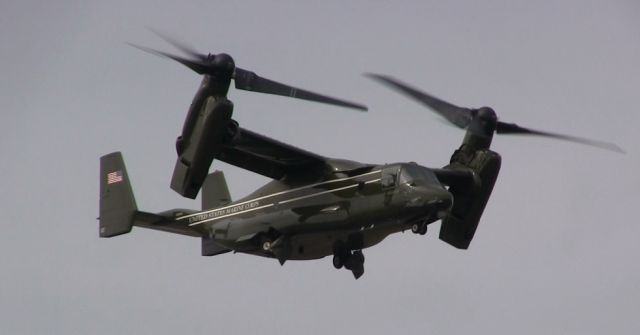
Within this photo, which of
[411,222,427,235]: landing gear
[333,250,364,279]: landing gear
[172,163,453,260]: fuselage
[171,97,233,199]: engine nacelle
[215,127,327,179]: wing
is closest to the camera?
[171,97,233,199]: engine nacelle

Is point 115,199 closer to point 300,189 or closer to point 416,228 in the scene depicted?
point 300,189

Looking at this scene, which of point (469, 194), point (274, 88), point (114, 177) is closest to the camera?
point (274, 88)

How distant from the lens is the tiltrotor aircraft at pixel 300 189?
113 feet

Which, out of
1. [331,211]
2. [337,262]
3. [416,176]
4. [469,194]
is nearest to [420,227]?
[416,176]

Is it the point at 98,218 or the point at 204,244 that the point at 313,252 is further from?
the point at 98,218

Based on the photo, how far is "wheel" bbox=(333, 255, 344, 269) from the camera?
3653 centimetres

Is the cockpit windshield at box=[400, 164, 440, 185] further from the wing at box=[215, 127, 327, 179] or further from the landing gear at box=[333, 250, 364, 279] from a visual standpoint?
the landing gear at box=[333, 250, 364, 279]

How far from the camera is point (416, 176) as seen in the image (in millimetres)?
34469

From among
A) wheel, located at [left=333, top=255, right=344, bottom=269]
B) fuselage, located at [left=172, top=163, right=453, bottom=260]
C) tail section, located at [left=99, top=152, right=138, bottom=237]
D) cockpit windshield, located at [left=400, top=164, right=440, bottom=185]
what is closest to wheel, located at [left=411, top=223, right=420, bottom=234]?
fuselage, located at [left=172, top=163, right=453, bottom=260]

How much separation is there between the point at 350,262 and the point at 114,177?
724cm

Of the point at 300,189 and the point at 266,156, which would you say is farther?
the point at 266,156

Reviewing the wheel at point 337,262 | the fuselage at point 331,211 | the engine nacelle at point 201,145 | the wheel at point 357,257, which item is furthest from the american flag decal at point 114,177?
the wheel at point 357,257

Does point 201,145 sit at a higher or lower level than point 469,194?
lower

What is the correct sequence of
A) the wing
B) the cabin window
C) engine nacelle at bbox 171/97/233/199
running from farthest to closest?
the wing, the cabin window, engine nacelle at bbox 171/97/233/199
